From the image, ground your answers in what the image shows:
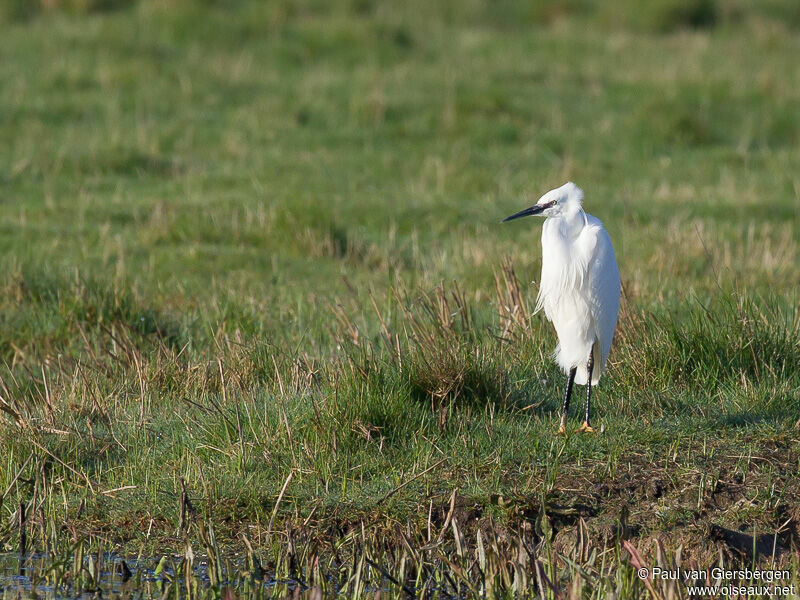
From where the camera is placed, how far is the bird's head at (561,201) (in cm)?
491

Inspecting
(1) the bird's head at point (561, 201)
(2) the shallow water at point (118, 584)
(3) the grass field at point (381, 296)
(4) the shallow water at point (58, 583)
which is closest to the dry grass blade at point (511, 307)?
(3) the grass field at point (381, 296)

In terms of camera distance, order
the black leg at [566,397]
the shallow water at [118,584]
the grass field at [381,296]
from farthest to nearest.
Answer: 1. the black leg at [566,397]
2. the grass field at [381,296]
3. the shallow water at [118,584]

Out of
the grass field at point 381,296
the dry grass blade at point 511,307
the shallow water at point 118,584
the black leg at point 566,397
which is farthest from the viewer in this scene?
the dry grass blade at point 511,307

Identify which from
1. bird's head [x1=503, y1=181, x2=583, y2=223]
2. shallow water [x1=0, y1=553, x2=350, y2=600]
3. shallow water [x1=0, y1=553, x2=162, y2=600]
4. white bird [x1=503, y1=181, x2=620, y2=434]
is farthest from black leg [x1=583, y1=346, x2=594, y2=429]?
shallow water [x1=0, y1=553, x2=162, y2=600]

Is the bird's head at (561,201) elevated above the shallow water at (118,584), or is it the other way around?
the bird's head at (561,201)

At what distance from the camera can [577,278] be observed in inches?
195

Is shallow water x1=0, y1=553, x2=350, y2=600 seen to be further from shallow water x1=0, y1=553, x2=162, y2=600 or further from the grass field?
the grass field

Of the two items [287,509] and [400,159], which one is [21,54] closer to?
[400,159]

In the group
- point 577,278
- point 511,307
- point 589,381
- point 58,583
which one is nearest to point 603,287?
Answer: point 577,278

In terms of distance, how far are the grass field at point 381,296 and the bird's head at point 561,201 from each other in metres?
0.75

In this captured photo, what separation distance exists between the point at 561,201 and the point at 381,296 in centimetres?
225

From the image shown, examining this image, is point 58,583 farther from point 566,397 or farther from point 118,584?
point 566,397

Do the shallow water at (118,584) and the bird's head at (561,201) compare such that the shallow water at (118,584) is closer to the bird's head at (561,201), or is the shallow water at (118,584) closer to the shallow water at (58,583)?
the shallow water at (58,583)

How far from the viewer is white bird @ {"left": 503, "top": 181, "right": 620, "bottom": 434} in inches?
194
